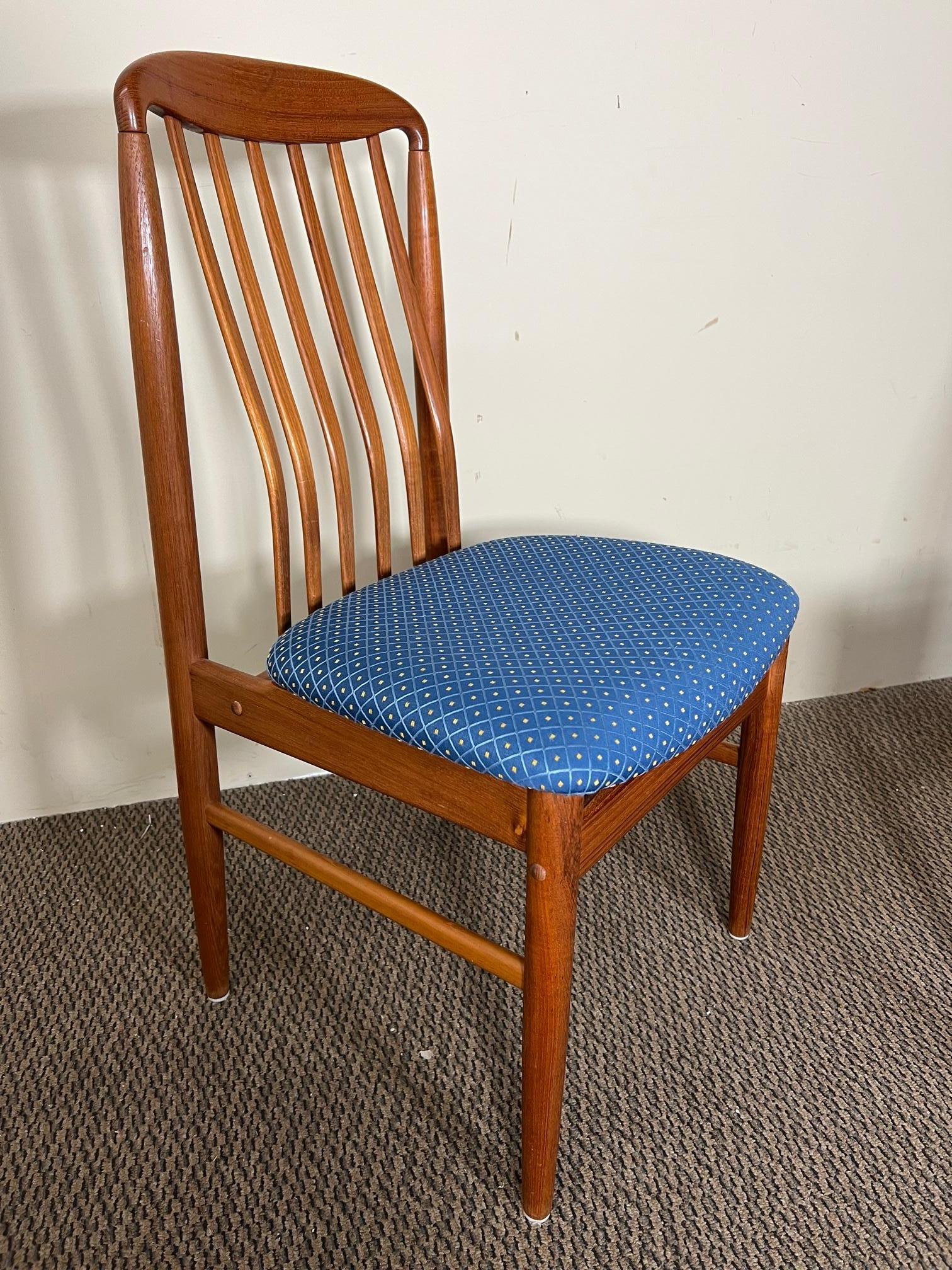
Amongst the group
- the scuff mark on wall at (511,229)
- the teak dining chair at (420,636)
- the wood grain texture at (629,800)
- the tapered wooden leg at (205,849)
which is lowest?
the tapered wooden leg at (205,849)

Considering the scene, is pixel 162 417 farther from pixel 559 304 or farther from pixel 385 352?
pixel 559 304

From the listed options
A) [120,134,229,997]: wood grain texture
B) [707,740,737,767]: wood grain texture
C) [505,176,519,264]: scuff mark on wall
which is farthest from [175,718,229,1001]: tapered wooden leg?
[505,176,519,264]: scuff mark on wall

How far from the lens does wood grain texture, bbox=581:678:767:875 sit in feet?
2.23

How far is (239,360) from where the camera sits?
2.66 feet

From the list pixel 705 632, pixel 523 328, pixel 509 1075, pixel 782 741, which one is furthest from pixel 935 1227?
pixel 523 328

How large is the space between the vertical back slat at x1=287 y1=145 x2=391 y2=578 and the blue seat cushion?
0.24 ft

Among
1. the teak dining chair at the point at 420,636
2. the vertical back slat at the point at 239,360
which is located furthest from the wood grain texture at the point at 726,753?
the vertical back slat at the point at 239,360

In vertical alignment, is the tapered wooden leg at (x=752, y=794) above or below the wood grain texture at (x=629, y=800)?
below

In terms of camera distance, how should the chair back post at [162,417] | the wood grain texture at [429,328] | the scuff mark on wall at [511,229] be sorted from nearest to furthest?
the chair back post at [162,417] < the wood grain texture at [429,328] < the scuff mark on wall at [511,229]

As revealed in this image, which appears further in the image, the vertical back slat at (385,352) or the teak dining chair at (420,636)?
the vertical back slat at (385,352)

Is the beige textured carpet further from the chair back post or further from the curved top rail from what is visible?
the curved top rail

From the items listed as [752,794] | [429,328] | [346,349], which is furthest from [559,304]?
[752,794]

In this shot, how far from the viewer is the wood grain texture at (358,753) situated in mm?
661

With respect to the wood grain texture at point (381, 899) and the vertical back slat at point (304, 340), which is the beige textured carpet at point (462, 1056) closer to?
the wood grain texture at point (381, 899)
